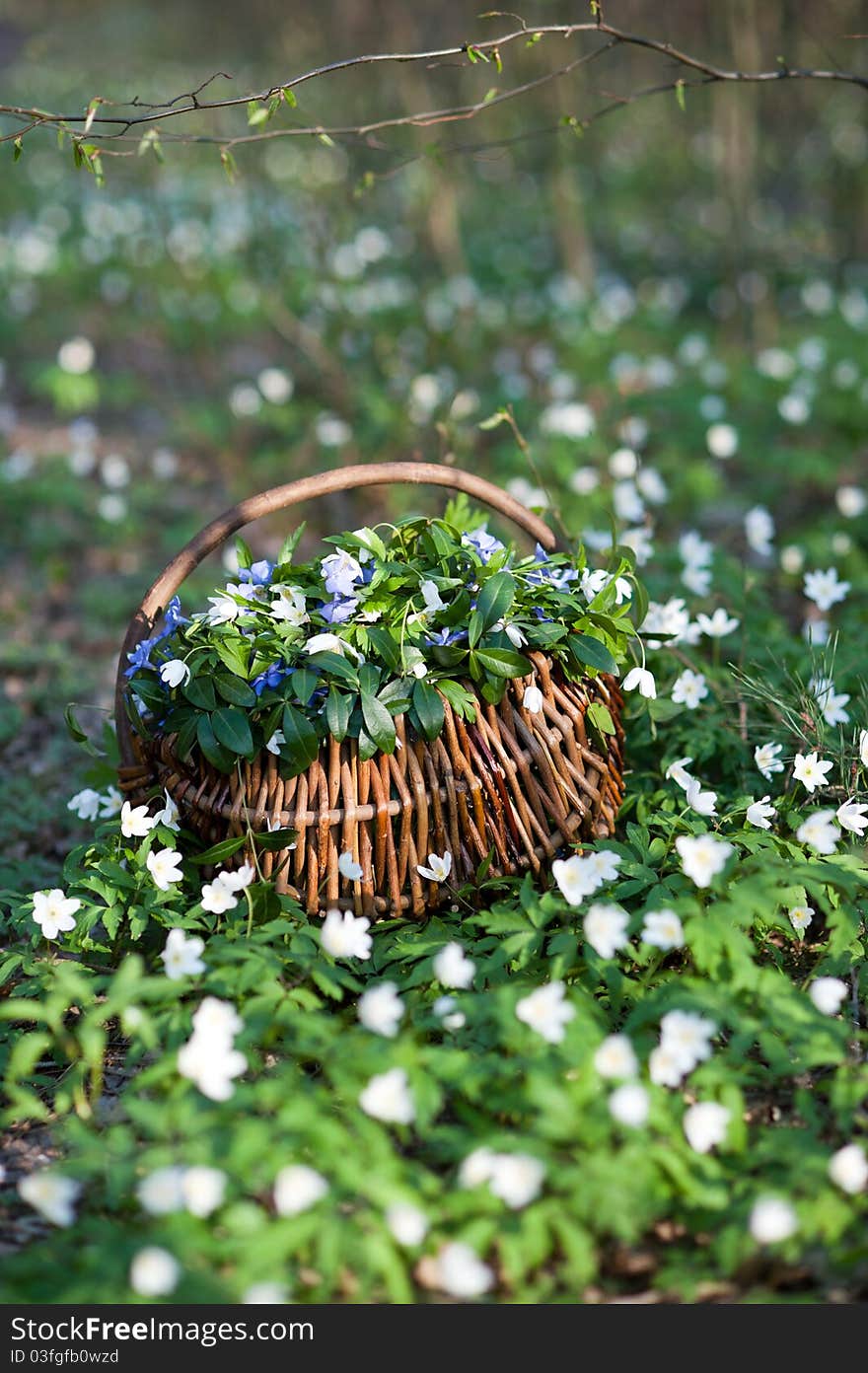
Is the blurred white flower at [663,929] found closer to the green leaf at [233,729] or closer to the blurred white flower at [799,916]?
the blurred white flower at [799,916]

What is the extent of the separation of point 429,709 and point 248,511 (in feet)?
1.85

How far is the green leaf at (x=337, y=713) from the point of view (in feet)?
6.59

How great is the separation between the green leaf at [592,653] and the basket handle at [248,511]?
1.25 feet

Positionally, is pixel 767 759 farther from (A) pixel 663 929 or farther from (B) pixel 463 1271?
(B) pixel 463 1271

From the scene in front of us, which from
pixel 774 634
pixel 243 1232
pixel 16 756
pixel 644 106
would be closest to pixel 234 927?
pixel 243 1232

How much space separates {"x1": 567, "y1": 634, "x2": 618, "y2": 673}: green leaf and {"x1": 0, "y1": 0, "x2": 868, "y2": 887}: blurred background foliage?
1.04 metres

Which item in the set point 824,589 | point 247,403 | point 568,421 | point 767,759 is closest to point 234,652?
point 767,759

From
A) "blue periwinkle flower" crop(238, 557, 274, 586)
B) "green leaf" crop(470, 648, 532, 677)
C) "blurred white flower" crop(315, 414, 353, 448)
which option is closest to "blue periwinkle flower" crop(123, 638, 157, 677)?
"blue periwinkle flower" crop(238, 557, 274, 586)

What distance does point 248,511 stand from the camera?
2.17m

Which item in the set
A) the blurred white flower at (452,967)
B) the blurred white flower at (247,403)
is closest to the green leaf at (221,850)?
the blurred white flower at (452,967)

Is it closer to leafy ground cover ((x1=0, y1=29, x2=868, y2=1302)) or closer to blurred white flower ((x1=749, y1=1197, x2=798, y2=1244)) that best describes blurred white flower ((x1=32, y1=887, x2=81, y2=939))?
leafy ground cover ((x1=0, y1=29, x2=868, y2=1302))

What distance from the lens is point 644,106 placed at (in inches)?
434

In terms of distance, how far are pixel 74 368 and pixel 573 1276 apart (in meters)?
4.32

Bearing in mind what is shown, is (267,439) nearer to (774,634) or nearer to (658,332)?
(658,332)
